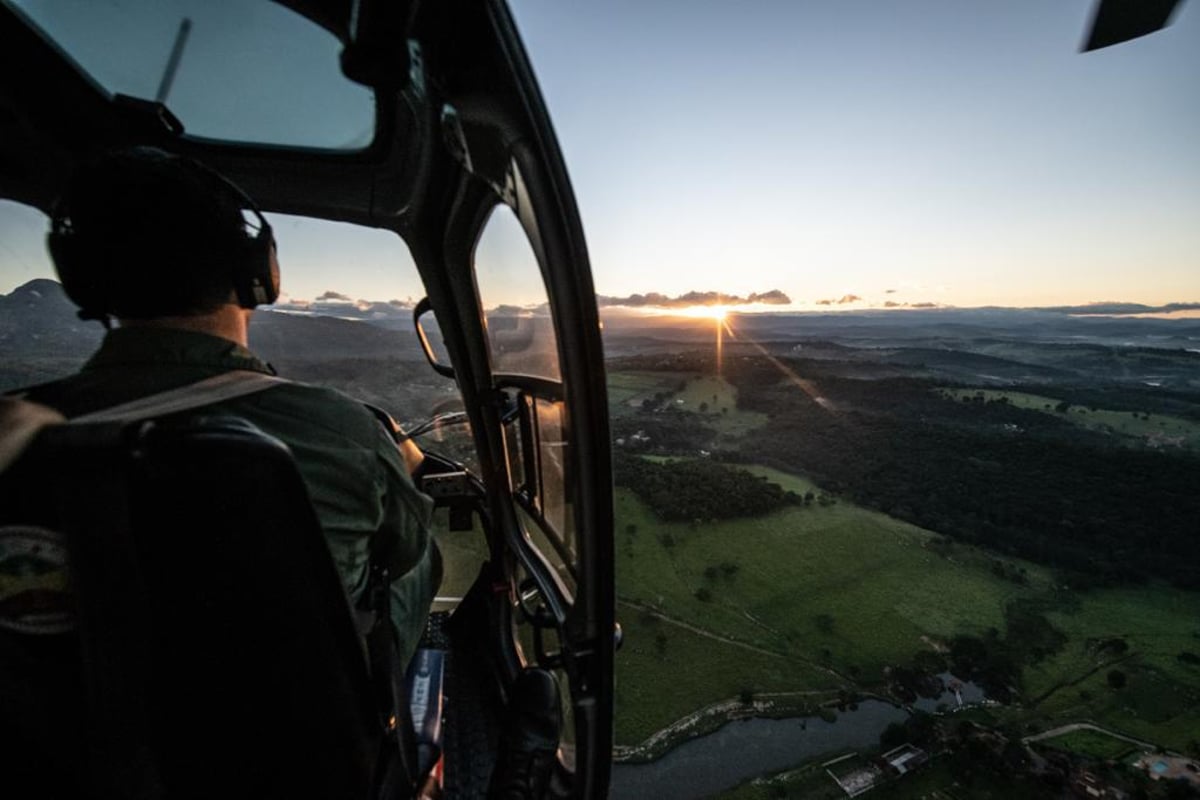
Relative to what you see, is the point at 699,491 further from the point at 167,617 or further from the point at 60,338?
the point at 167,617

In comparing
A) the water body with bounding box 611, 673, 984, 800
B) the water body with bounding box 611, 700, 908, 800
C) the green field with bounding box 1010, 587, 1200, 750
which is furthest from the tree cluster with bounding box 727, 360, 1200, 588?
the water body with bounding box 611, 700, 908, 800

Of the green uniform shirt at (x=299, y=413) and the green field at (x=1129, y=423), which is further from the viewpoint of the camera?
the green field at (x=1129, y=423)

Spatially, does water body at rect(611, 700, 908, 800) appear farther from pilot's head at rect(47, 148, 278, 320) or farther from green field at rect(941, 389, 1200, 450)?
green field at rect(941, 389, 1200, 450)

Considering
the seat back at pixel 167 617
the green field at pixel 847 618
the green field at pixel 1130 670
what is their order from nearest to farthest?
the seat back at pixel 167 617
the green field at pixel 847 618
the green field at pixel 1130 670

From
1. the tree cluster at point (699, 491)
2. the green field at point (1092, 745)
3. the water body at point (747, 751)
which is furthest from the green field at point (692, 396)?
Result: the green field at point (1092, 745)

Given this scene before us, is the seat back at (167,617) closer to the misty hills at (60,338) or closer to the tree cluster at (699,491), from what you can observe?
the misty hills at (60,338)

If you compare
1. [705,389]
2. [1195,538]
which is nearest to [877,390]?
[705,389]
